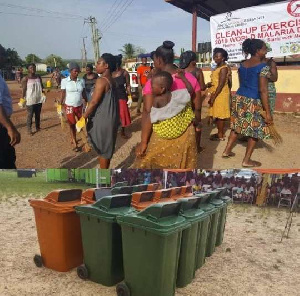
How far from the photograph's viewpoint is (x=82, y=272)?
11.7 ft

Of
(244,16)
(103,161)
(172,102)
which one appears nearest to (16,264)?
(103,161)

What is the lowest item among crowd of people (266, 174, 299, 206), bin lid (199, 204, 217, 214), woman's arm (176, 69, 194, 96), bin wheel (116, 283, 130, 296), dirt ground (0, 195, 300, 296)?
dirt ground (0, 195, 300, 296)

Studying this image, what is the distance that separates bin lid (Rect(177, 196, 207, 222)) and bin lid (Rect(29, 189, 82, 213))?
44.2 inches

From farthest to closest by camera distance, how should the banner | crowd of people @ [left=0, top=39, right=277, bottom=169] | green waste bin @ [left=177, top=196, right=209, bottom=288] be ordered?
the banner
green waste bin @ [left=177, top=196, right=209, bottom=288]
crowd of people @ [left=0, top=39, right=277, bottom=169]

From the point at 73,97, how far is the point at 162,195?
307 centimetres

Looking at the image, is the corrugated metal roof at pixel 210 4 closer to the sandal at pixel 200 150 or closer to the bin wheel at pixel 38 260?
the sandal at pixel 200 150

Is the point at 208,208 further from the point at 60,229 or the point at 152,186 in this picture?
the point at 60,229

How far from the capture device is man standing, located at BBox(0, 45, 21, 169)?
3.12 metres

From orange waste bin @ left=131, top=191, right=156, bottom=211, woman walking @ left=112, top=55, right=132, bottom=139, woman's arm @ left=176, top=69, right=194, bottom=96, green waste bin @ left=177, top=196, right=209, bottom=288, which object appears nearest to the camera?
green waste bin @ left=177, top=196, right=209, bottom=288

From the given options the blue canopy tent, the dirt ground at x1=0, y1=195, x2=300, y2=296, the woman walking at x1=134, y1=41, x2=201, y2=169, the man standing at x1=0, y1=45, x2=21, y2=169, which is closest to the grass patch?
the dirt ground at x1=0, y1=195, x2=300, y2=296

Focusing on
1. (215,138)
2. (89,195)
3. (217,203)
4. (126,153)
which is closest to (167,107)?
(89,195)

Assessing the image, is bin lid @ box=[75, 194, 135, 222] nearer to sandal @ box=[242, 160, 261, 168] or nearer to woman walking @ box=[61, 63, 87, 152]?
sandal @ box=[242, 160, 261, 168]

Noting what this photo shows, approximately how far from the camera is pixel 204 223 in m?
3.92

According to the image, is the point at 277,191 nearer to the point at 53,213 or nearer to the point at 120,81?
the point at 120,81
